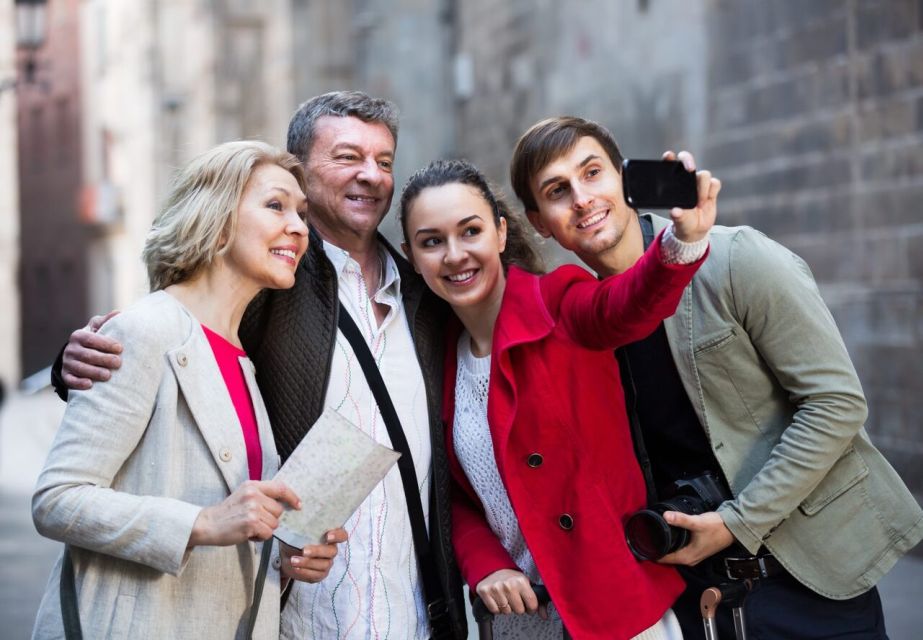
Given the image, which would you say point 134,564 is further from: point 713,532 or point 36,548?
point 36,548

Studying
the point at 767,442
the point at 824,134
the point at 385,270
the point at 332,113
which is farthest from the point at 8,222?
the point at 767,442

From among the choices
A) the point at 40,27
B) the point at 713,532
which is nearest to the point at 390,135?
the point at 713,532

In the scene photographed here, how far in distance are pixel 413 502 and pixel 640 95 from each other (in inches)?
325

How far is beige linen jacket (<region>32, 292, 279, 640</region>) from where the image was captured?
2.56 metres

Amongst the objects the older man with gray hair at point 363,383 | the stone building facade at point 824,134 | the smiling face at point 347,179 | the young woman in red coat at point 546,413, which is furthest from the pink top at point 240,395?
the stone building facade at point 824,134

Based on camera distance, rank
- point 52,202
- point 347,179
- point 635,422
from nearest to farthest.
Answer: point 635,422 < point 347,179 < point 52,202

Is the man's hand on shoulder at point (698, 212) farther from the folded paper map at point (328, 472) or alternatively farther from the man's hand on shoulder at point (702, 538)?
the folded paper map at point (328, 472)

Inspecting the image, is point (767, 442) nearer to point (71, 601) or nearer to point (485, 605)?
point (485, 605)

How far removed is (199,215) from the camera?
2.89 metres

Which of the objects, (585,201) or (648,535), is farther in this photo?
(585,201)

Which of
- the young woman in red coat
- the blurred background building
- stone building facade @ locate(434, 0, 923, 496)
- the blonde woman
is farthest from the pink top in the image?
stone building facade @ locate(434, 0, 923, 496)

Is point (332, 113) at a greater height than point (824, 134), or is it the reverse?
point (824, 134)

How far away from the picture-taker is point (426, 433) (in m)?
3.34

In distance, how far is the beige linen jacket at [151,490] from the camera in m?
2.56
